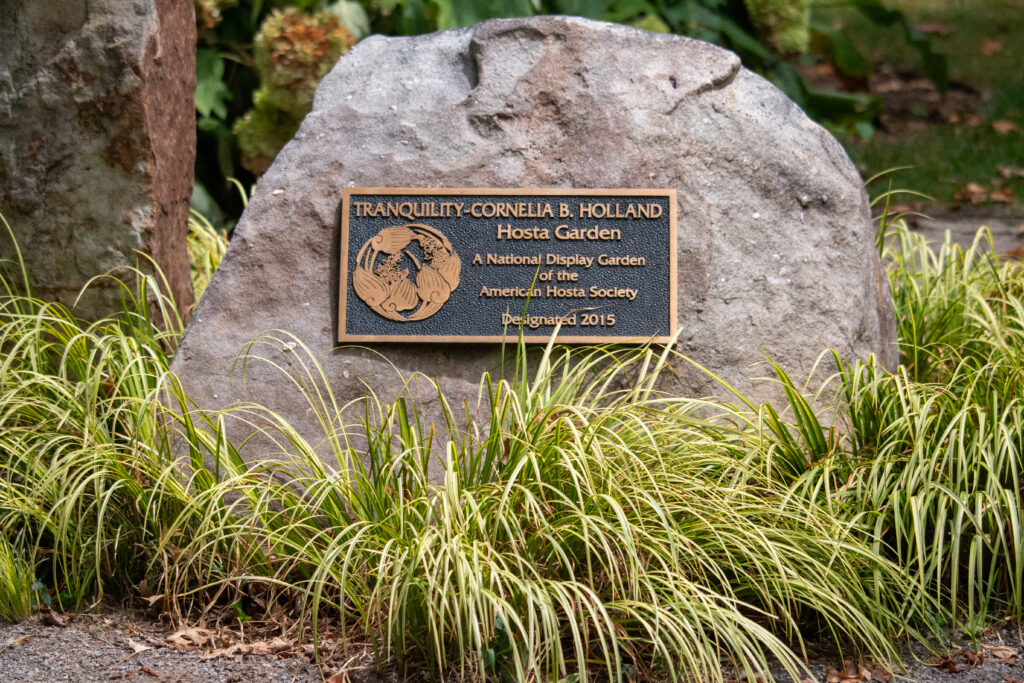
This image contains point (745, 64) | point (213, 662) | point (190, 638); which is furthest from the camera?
point (745, 64)

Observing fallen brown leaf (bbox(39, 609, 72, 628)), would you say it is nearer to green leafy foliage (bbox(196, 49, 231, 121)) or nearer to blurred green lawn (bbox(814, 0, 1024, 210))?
green leafy foliage (bbox(196, 49, 231, 121))

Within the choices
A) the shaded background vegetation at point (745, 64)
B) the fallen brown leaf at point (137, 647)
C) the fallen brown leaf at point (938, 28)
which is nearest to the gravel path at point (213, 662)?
the fallen brown leaf at point (137, 647)

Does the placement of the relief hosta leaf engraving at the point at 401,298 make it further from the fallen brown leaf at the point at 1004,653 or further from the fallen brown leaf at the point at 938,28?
the fallen brown leaf at the point at 938,28

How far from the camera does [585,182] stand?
3686 mm

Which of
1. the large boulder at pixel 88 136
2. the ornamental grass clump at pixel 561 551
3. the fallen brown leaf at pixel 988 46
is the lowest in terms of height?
the ornamental grass clump at pixel 561 551

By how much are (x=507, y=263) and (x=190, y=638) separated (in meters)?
1.64

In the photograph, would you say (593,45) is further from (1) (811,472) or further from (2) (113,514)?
(2) (113,514)

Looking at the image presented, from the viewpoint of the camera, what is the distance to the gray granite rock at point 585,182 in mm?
3605

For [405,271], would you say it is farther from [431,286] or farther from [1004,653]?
[1004,653]

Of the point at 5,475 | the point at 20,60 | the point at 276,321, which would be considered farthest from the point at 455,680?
the point at 20,60

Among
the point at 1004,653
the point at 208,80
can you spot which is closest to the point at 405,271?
the point at 1004,653

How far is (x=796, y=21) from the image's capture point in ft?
20.2

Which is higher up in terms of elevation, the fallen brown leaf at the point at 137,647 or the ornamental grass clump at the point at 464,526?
the ornamental grass clump at the point at 464,526

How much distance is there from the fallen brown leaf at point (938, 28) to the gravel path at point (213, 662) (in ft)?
28.7
